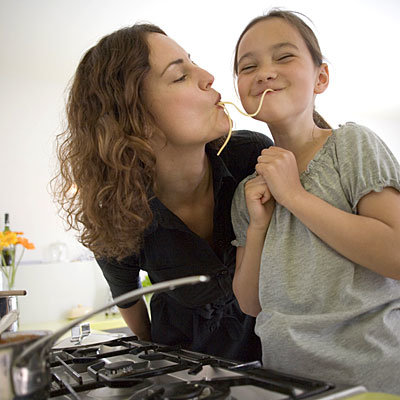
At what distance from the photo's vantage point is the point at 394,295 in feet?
2.68

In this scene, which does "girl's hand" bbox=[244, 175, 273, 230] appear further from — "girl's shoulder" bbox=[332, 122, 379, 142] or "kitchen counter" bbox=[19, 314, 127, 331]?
"kitchen counter" bbox=[19, 314, 127, 331]

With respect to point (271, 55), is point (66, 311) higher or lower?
lower

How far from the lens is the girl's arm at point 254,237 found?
96cm

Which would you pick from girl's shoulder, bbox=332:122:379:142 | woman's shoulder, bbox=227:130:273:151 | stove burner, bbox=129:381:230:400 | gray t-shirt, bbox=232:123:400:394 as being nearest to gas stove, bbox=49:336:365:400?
stove burner, bbox=129:381:230:400

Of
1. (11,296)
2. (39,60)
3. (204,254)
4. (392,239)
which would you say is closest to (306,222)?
(392,239)

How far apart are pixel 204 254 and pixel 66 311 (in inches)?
94.3

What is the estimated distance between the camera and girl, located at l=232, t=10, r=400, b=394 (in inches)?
30.9

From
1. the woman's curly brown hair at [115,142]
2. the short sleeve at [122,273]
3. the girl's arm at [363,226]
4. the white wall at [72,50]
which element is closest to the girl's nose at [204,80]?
the woman's curly brown hair at [115,142]

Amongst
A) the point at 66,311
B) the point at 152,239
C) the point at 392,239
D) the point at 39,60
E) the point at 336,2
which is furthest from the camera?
the point at 39,60

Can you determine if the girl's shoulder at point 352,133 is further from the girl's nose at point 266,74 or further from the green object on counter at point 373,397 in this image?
the green object on counter at point 373,397

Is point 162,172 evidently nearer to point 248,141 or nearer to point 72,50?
point 248,141

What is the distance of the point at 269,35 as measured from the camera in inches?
40.6

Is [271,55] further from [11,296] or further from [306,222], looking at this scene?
[11,296]

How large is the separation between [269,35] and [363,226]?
0.49 m
